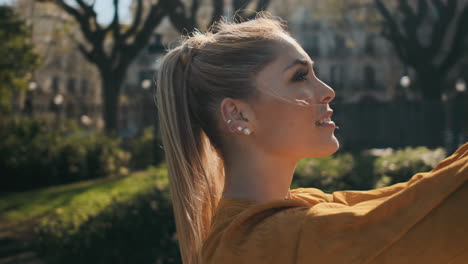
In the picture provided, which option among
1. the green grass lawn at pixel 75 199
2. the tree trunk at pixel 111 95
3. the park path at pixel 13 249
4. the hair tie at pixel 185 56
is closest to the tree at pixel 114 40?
the tree trunk at pixel 111 95

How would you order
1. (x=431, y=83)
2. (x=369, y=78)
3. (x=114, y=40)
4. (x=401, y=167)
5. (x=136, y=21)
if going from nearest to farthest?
1. (x=401, y=167)
2. (x=136, y=21)
3. (x=114, y=40)
4. (x=431, y=83)
5. (x=369, y=78)

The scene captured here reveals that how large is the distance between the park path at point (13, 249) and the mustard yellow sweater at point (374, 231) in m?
5.14

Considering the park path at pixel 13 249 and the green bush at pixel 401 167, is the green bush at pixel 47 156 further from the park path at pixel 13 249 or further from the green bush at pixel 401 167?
the green bush at pixel 401 167

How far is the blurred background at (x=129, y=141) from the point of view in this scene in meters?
4.66

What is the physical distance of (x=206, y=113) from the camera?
72.9 inches

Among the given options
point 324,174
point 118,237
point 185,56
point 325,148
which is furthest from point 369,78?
point 325,148

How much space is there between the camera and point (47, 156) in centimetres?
1377

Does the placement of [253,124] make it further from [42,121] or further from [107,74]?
[107,74]

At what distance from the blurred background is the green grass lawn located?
30mm

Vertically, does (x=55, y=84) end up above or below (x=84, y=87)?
above

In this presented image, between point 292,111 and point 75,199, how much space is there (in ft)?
16.0

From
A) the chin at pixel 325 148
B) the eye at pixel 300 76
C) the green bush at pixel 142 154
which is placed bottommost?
the green bush at pixel 142 154

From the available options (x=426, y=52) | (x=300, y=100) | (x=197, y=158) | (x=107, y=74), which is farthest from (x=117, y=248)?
(x=426, y=52)

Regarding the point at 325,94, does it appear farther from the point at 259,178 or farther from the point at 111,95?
the point at 111,95
